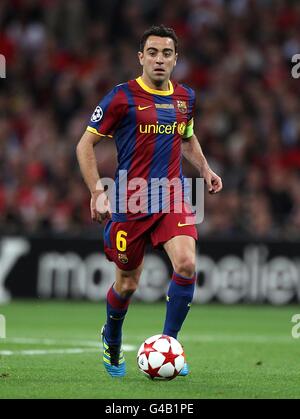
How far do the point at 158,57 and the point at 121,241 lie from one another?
139 cm

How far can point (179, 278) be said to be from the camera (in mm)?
7688

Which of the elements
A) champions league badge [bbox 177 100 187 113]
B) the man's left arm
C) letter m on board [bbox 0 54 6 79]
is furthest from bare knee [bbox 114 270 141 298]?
letter m on board [bbox 0 54 6 79]

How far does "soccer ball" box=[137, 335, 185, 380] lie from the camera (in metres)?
7.43

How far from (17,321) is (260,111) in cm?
650

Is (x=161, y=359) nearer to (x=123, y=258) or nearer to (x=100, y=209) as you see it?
(x=123, y=258)

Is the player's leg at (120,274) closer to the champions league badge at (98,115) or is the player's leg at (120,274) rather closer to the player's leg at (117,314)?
the player's leg at (117,314)

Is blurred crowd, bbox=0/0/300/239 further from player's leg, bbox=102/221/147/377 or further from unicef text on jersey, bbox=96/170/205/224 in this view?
unicef text on jersey, bbox=96/170/205/224

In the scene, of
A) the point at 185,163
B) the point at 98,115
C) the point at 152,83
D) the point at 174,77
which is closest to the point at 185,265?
the point at 98,115

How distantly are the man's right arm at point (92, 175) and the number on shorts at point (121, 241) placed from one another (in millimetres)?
454

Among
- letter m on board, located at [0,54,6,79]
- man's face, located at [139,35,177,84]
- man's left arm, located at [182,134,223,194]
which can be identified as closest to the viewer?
man's face, located at [139,35,177,84]

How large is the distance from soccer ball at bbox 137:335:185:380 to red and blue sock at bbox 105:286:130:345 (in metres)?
0.58

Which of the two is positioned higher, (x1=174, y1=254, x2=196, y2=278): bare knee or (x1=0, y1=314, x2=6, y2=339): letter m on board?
(x1=174, y1=254, x2=196, y2=278): bare knee

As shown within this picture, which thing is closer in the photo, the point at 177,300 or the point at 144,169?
the point at 177,300

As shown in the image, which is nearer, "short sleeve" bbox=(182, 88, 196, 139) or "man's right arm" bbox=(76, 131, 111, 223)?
"man's right arm" bbox=(76, 131, 111, 223)
